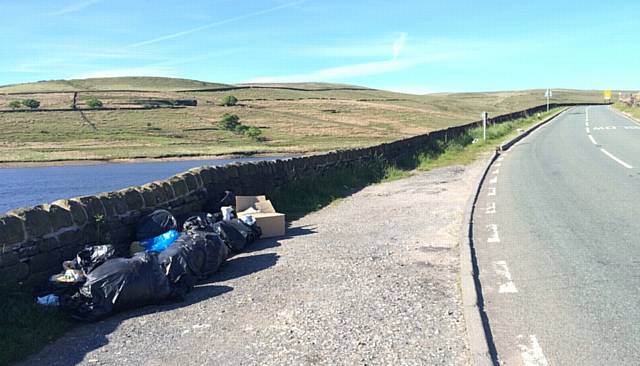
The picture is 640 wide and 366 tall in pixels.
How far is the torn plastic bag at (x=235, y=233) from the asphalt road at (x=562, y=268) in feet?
9.91

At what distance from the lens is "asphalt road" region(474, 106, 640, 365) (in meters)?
4.51

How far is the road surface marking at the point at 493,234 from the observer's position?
8188 mm

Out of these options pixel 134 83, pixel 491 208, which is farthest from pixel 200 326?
pixel 134 83

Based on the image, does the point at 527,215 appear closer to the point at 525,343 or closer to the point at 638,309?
the point at 638,309

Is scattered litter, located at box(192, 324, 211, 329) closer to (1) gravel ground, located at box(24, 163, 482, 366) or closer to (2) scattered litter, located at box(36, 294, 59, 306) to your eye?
(1) gravel ground, located at box(24, 163, 482, 366)

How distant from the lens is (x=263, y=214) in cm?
943

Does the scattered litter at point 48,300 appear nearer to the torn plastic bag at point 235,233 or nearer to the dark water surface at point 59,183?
the torn plastic bag at point 235,233

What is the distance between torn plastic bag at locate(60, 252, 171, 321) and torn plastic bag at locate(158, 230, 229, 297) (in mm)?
239

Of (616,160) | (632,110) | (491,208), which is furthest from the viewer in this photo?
(632,110)

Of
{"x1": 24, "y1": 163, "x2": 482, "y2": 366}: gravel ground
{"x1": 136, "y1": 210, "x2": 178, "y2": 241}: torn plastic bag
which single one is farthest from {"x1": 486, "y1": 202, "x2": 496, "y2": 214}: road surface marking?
{"x1": 136, "y1": 210, "x2": 178, "y2": 241}: torn plastic bag

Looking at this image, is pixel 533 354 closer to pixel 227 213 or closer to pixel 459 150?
pixel 227 213

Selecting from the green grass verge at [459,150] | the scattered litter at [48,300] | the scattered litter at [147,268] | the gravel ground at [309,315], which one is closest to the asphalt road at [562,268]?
the gravel ground at [309,315]

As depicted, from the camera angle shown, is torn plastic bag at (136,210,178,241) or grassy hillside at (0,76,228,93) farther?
grassy hillside at (0,76,228,93)

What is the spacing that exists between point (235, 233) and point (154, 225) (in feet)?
3.46
